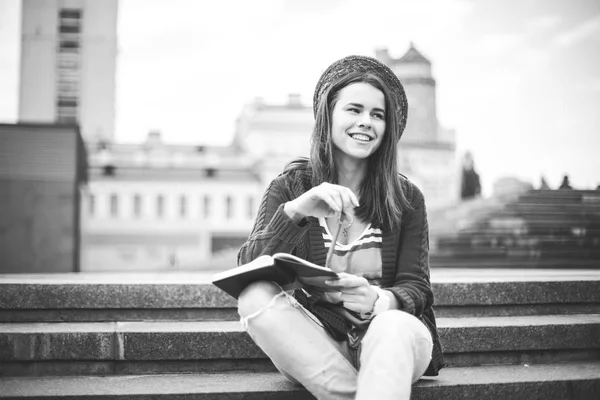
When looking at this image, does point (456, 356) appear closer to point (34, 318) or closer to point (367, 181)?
point (367, 181)

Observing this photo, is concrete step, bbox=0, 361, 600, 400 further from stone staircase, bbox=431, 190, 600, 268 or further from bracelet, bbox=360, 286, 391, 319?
stone staircase, bbox=431, 190, 600, 268

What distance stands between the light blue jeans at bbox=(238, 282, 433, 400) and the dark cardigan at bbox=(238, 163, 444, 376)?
17 cm

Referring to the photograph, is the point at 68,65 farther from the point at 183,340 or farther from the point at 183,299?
the point at 183,340

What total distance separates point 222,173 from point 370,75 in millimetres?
39622

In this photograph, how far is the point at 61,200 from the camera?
8281 millimetres

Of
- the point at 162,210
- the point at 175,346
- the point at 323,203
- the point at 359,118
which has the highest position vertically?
the point at 359,118

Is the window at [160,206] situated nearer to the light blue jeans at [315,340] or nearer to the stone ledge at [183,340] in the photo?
the stone ledge at [183,340]

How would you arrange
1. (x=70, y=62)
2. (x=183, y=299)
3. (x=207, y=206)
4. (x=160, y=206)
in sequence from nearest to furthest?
(x=183, y=299) < (x=160, y=206) < (x=207, y=206) < (x=70, y=62)

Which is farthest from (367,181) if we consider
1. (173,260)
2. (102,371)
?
(173,260)

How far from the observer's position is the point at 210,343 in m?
2.67

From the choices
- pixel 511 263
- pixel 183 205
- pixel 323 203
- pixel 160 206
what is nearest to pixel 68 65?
pixel 160 206

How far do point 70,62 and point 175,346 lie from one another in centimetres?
4918

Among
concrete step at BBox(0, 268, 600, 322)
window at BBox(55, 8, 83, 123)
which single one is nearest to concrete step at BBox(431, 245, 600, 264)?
concrete step at BBox(0, 268, 600, 322)

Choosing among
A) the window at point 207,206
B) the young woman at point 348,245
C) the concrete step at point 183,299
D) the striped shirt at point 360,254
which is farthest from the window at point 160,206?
the striped shirt at point 360,254
